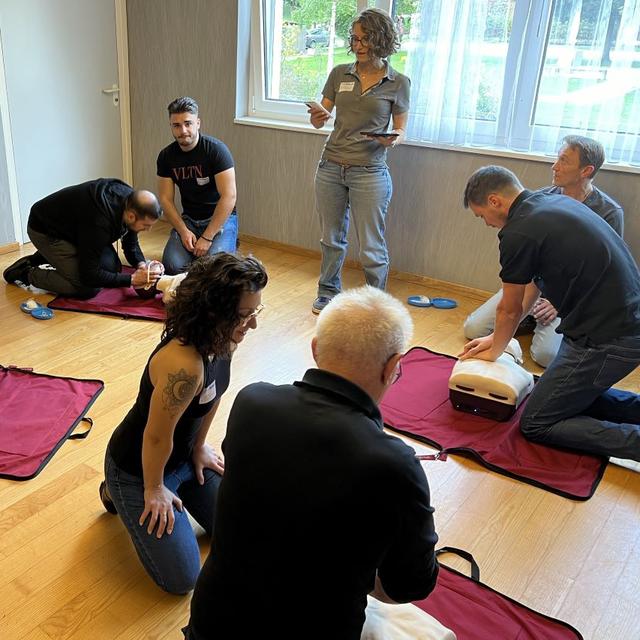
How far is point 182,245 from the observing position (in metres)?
3.63

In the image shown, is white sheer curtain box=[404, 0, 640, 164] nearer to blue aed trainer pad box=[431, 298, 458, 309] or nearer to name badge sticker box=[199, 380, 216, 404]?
blue aed trainer pad box=[431, 298, 458, 309]

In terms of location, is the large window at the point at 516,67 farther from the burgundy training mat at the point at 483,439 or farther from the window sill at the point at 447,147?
the burgundy training mat at the point at 483,439

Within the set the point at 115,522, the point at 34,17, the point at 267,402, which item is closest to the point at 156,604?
the point at 115,522

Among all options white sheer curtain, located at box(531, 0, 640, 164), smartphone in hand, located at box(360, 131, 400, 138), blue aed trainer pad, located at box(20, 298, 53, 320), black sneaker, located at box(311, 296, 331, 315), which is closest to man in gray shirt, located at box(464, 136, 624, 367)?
white sheer curtain, located at box(531, 0, 640, 164)

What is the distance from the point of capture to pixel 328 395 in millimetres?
969

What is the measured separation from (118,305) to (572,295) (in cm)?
218

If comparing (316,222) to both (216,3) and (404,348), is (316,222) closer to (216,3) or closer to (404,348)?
(216,3)

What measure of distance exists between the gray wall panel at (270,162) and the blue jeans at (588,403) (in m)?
1.20

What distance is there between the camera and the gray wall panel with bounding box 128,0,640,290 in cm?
350

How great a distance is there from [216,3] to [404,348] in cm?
364

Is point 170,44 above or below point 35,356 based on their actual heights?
above

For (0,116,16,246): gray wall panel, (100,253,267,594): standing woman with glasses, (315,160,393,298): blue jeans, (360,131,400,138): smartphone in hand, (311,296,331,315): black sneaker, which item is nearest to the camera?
(100,253,267,594): standing woman with glasses

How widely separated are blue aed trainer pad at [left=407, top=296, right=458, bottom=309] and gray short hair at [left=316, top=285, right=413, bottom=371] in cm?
242

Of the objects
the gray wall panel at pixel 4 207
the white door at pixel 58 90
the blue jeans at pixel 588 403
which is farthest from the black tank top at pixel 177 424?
the white door at pixel 58 90
